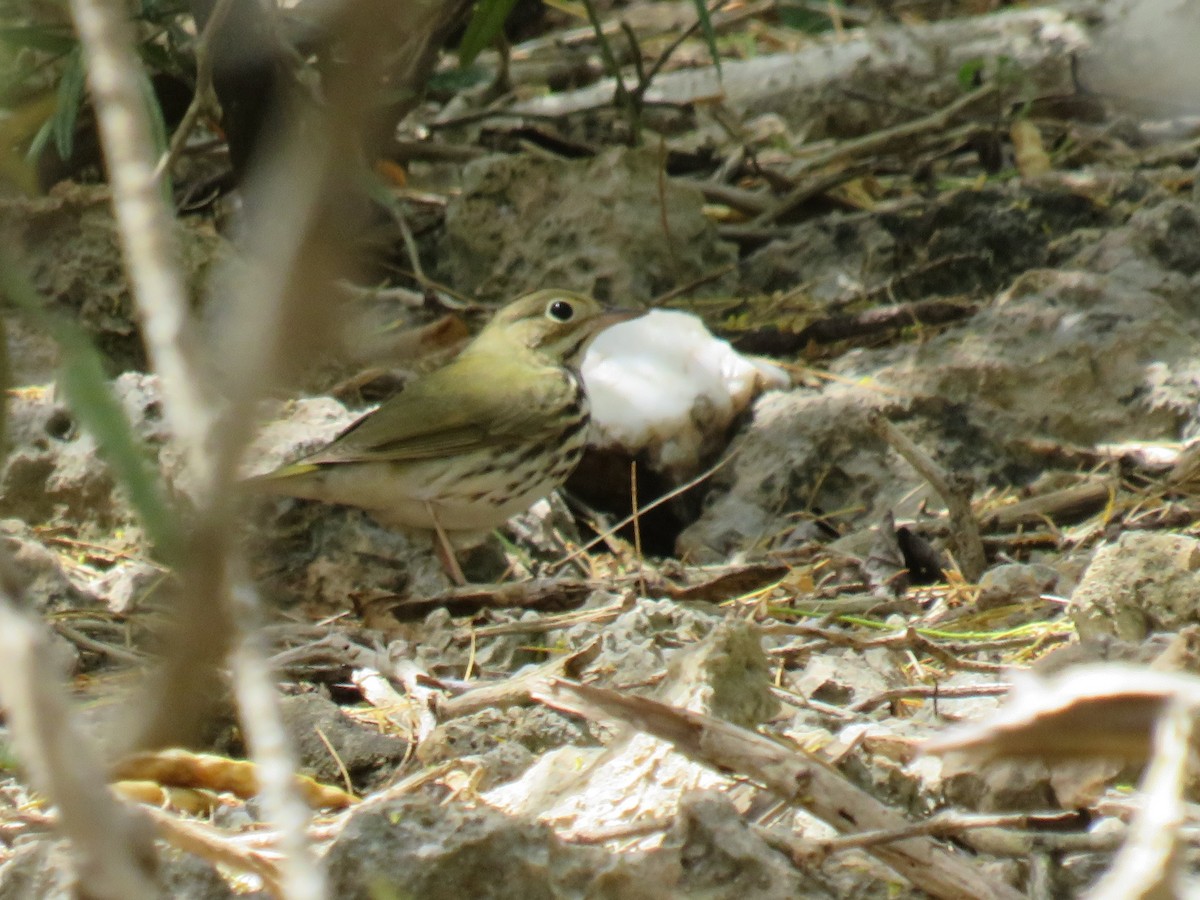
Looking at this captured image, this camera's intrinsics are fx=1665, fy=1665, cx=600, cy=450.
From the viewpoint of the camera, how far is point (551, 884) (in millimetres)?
1882

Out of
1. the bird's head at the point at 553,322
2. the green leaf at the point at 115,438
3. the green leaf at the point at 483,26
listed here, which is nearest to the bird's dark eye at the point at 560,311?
the bird's head at the point at 553,322

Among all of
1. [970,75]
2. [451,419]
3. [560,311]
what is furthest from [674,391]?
[970,75]

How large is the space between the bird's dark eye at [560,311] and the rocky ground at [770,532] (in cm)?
48

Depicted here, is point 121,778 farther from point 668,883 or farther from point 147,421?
point 147,421

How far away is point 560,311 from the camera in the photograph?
16.8ft

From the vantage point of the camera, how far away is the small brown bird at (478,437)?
430cm

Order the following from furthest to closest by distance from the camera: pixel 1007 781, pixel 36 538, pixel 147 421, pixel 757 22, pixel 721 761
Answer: pixel 757 22
pixel 147 421
pixel 36 538
pixel 1007 781
pixel 721 761

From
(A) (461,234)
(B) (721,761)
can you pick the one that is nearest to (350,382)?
(A) (461,234)

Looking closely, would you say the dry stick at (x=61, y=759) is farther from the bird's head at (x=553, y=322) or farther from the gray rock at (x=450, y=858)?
the bird's head at (x=553, y=322)

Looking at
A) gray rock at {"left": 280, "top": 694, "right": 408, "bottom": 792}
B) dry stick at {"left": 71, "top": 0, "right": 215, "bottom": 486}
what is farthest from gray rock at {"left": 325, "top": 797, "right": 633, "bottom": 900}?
dry stick at {"left": 71, "top": 0, "right": 215, "bottom": 486}

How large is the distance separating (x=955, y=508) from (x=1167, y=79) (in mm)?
3521

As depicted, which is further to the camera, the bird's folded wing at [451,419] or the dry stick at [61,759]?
the bird's folded wing at [451,419]

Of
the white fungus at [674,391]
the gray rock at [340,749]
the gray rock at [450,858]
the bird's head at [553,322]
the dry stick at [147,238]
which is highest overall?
the dry stick at [147,238]

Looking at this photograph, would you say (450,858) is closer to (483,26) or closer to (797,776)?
(797,776)
